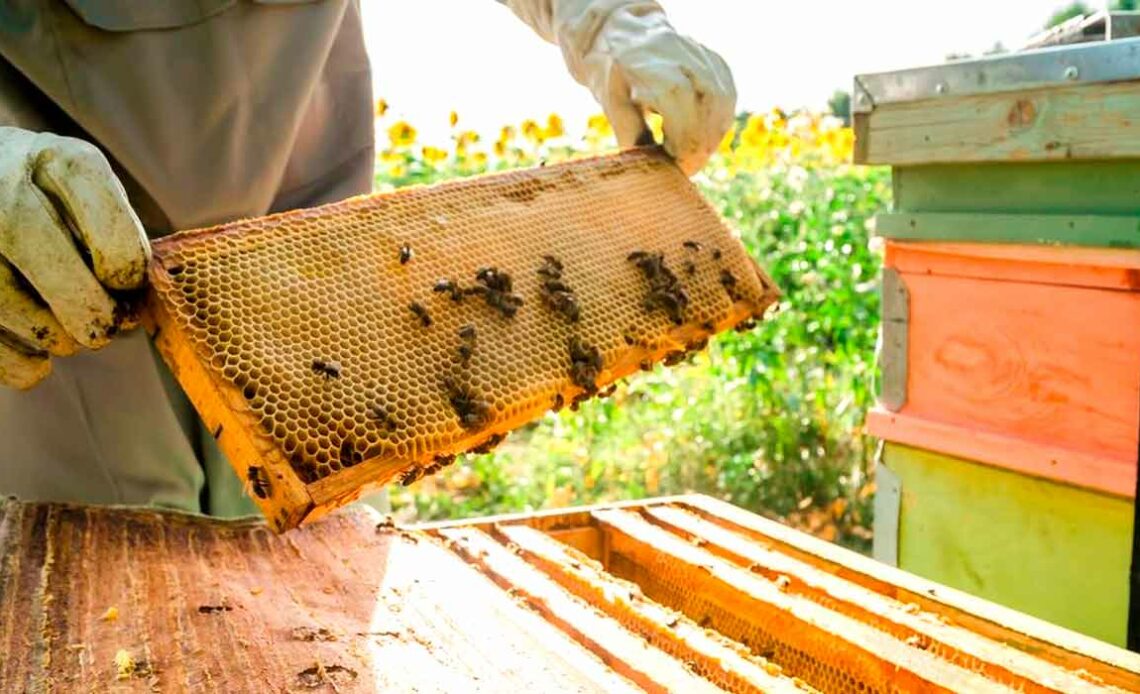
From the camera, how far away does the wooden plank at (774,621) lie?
62.7 inches

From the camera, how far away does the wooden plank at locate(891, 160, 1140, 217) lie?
2361mm

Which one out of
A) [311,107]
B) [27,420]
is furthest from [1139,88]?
[27,420]

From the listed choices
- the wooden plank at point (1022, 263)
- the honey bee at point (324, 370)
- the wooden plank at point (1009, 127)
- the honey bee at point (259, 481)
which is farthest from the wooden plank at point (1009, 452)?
the honey bee at point (259, 481)

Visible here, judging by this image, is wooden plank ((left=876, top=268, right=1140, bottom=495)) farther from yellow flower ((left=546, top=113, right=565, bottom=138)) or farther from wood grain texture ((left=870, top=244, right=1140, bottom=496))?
yellow flower ((left=546, top=113, right=565, bottom=138))

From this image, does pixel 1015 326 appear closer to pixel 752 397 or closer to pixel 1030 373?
pixel 1030 373

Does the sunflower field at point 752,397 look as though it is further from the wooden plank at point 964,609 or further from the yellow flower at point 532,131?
the wooden plank at point 964,609

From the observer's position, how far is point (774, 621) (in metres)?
1.84

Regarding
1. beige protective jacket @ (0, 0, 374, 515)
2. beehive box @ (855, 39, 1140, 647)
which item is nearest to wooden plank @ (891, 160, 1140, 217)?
beehive box @ (855, 39, 1140, 647)

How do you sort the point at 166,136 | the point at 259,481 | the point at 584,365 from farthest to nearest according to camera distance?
1. the point at 166,136
2. the point at 584,365
3. the point at 259,481

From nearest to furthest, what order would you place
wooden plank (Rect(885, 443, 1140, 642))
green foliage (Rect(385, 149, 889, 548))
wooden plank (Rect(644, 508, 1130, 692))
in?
wooden plank (Rect(644, 508, 1130, 692)) < wooden plank (Rect(885, 443, 1140, 642)) < green foliage (Rect(385, 149, 889, 548))

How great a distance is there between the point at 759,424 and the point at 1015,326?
88.6 inches

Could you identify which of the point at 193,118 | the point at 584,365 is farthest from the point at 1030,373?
the point at 193,118

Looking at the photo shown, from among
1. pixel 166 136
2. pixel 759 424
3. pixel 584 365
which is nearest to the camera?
pixel 584 365

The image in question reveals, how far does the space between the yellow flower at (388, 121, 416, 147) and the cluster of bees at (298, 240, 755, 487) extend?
3.96m
